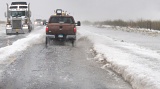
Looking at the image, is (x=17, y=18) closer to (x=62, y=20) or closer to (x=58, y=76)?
(x=62, y=20)

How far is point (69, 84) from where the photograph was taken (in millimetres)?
8883

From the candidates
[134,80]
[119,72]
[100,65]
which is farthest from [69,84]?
[100,65]

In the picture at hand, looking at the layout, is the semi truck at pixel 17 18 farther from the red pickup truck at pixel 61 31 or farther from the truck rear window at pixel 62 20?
the red pickup truck at pixel 61 31

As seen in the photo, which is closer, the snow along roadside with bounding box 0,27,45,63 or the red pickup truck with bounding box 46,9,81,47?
the snow along roadside with bounding box 0,27,45,63

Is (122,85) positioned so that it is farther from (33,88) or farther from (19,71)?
(19,71)

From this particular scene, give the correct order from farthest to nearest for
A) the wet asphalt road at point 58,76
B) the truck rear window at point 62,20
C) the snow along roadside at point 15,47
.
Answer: the truck rear window at point 62,20 → the snow along roadside at point 15,47 → the wet asphalt road at point 58,76

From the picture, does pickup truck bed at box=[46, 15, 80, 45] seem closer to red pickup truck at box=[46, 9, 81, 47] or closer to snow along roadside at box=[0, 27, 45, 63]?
red pickup truck at box=[46, 9, 81, 47]

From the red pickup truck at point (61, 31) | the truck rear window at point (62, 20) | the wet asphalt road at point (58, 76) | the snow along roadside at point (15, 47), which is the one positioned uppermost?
the truck rear window at point (62, 20)

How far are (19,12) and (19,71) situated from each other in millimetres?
28446

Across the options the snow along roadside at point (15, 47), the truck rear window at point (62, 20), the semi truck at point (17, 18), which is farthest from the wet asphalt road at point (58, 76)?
the semi truck at point (17, 18)

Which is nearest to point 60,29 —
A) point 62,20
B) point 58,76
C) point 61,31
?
point 61,31

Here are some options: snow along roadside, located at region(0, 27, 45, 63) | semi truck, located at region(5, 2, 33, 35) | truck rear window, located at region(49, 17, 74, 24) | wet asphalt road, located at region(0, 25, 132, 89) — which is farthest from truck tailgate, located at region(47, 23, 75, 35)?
semi truck, located at region(5, 2, 33, 35)

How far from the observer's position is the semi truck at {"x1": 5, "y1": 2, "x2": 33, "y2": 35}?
122 ft

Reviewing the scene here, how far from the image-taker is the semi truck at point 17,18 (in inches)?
1465
